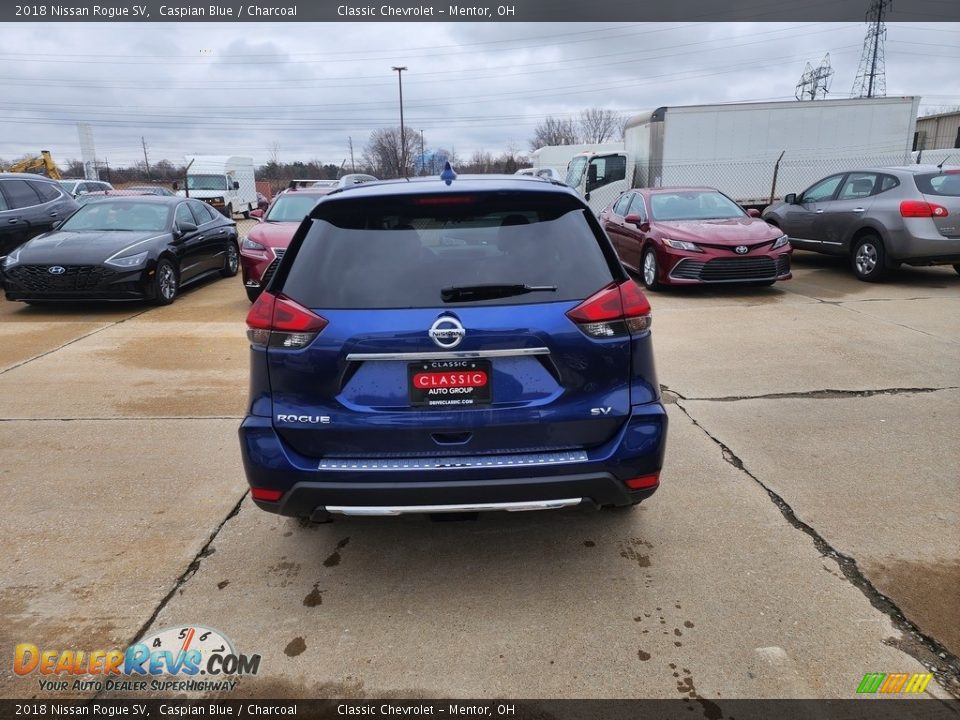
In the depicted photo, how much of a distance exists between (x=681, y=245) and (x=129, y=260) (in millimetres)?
7624

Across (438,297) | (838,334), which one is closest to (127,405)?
(438,297)

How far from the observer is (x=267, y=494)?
2.72 meters

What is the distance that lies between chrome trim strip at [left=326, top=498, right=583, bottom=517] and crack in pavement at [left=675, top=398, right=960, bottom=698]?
1.39 m

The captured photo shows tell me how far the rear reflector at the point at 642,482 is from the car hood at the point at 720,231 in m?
7.17

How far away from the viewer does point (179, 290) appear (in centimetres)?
1027

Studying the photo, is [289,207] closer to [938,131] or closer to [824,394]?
[824,394]

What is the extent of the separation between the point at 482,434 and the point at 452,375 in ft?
0.86

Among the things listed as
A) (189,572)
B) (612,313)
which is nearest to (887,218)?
(612,313)

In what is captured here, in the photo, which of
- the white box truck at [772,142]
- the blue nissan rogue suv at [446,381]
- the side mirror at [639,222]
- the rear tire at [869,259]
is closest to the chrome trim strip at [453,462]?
the blue nissan rogue suv at [446,381]

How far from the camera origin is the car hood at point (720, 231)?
9183 mm

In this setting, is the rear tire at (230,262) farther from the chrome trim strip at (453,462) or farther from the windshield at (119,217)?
the chrome trim strip at (453,462)

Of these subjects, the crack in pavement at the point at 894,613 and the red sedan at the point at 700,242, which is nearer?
the crack in pavement at the point at 894,613

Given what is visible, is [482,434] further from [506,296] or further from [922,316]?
[922,316]

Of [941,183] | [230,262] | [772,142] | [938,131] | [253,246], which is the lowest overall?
[230,262]
